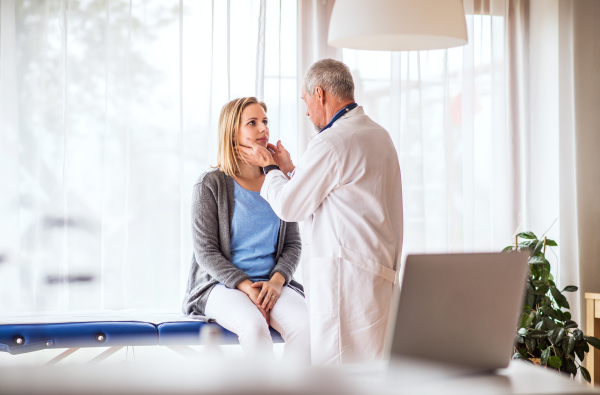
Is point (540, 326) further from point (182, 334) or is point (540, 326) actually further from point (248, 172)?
point (182, 334)

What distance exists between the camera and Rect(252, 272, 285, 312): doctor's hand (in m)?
2.18

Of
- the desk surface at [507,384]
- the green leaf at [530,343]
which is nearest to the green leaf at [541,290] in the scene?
the green leaf at [530,343]

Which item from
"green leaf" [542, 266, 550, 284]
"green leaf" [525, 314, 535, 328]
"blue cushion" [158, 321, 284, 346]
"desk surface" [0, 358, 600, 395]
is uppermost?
"desk surface" [0, 358, 600, 395]

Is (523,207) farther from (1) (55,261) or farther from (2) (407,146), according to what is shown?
(1) (55,261)

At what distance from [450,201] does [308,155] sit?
Result: 64.0 inches

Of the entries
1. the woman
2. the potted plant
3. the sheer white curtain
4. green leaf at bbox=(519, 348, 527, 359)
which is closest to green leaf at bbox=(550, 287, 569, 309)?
the potted plant

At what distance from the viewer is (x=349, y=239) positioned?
1.88 meters

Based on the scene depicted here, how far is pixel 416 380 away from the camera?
598mm

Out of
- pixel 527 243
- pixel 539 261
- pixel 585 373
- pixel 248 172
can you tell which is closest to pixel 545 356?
pixel 585 373

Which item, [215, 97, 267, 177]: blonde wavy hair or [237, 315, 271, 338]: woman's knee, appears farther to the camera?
[215, 97, 267, 177]: blonde wavy hair

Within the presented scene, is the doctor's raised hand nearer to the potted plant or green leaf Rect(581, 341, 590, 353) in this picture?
the potted plant

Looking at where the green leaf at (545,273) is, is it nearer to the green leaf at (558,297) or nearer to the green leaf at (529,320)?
the green leaf at (558,297)

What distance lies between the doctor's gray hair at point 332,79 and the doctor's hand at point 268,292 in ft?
2.53

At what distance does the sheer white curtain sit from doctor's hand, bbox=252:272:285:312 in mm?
837
